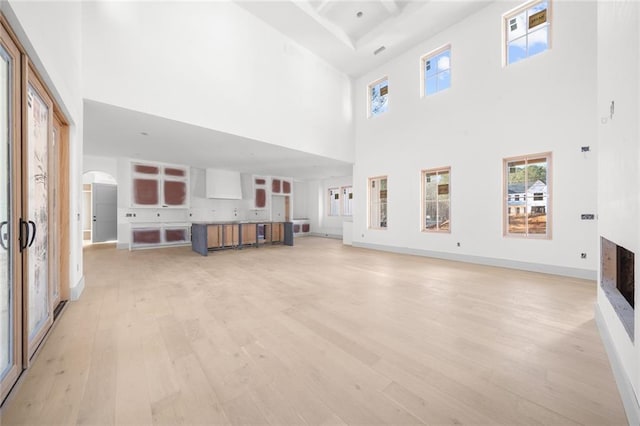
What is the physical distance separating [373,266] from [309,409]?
3.97 meters

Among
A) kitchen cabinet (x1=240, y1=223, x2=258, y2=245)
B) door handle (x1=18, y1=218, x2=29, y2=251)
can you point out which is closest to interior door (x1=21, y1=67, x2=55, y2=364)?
door handle (x1=18, y1=218, x2=29, y2=251)

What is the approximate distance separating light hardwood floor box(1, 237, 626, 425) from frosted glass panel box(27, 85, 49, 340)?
31 centimetres

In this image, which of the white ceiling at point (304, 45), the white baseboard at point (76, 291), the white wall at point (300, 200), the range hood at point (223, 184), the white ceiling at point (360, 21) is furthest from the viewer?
the white wall at point (300, 200)

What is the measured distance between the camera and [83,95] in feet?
12.1

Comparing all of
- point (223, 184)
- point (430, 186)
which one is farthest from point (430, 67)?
point (223, 184)

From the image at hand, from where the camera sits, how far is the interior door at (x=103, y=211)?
8.55 metres

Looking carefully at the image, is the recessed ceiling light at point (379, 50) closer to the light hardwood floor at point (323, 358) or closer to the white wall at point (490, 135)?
the white wall at point (490, 135)

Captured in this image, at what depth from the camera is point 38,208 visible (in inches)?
90.0

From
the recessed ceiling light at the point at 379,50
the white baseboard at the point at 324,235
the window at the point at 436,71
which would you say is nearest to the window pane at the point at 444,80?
the window at the point at 436,71

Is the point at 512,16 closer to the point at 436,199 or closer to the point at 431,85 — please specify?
the point at 431,85

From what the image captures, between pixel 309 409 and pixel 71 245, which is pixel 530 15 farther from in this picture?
pixel 71 245

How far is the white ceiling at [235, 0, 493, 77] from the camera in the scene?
5574 mm

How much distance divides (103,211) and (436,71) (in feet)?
35.8

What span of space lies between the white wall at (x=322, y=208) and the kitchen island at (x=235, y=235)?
3.20 m
